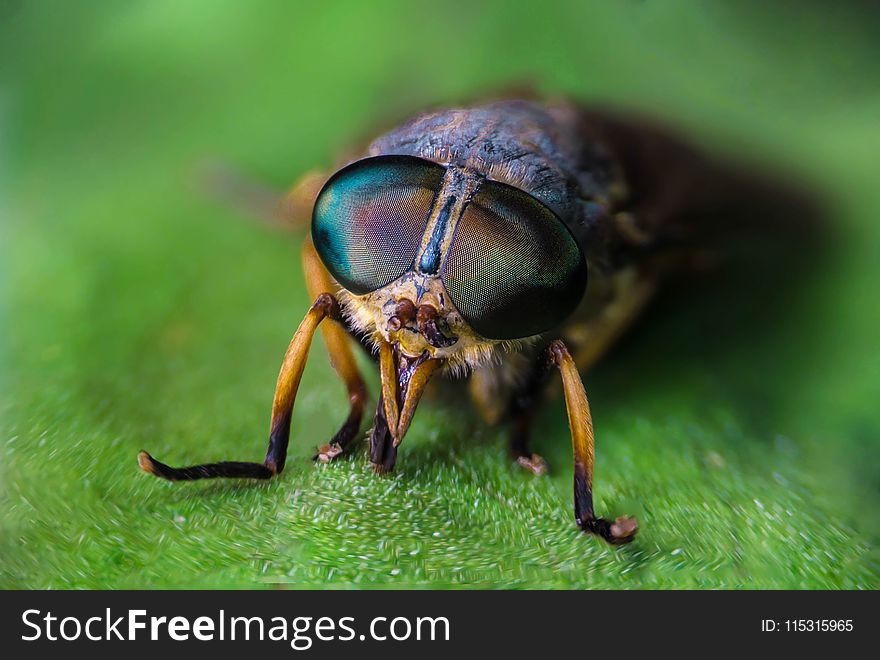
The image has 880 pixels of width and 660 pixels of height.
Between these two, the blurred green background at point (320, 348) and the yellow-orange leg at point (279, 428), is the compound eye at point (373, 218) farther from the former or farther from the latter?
the blurred green background at point (320, 348)

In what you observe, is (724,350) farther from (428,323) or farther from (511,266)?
(428,323)

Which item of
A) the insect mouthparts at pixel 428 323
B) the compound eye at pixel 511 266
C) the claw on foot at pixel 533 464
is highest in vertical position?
the compound eye at pixel 511 266

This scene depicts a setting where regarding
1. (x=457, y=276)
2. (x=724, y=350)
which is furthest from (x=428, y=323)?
(x=724, y=350)

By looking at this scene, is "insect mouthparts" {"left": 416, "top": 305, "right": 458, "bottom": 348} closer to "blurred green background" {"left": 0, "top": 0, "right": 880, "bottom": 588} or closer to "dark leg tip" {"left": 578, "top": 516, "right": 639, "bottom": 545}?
"blurred green background" {"left": 0, "top": 0, "right": 880, "bottom": 588}

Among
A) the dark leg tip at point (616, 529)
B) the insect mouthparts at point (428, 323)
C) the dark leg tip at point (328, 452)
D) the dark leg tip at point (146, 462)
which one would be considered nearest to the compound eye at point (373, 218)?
the insect mouthparts at point (428, 323)

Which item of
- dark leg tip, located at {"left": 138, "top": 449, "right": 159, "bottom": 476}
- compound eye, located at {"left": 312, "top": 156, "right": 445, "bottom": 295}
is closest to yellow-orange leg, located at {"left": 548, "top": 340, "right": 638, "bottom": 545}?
compound eye, located at {"left": 312, "top": 156, "right": 445, "bottom": 295}
